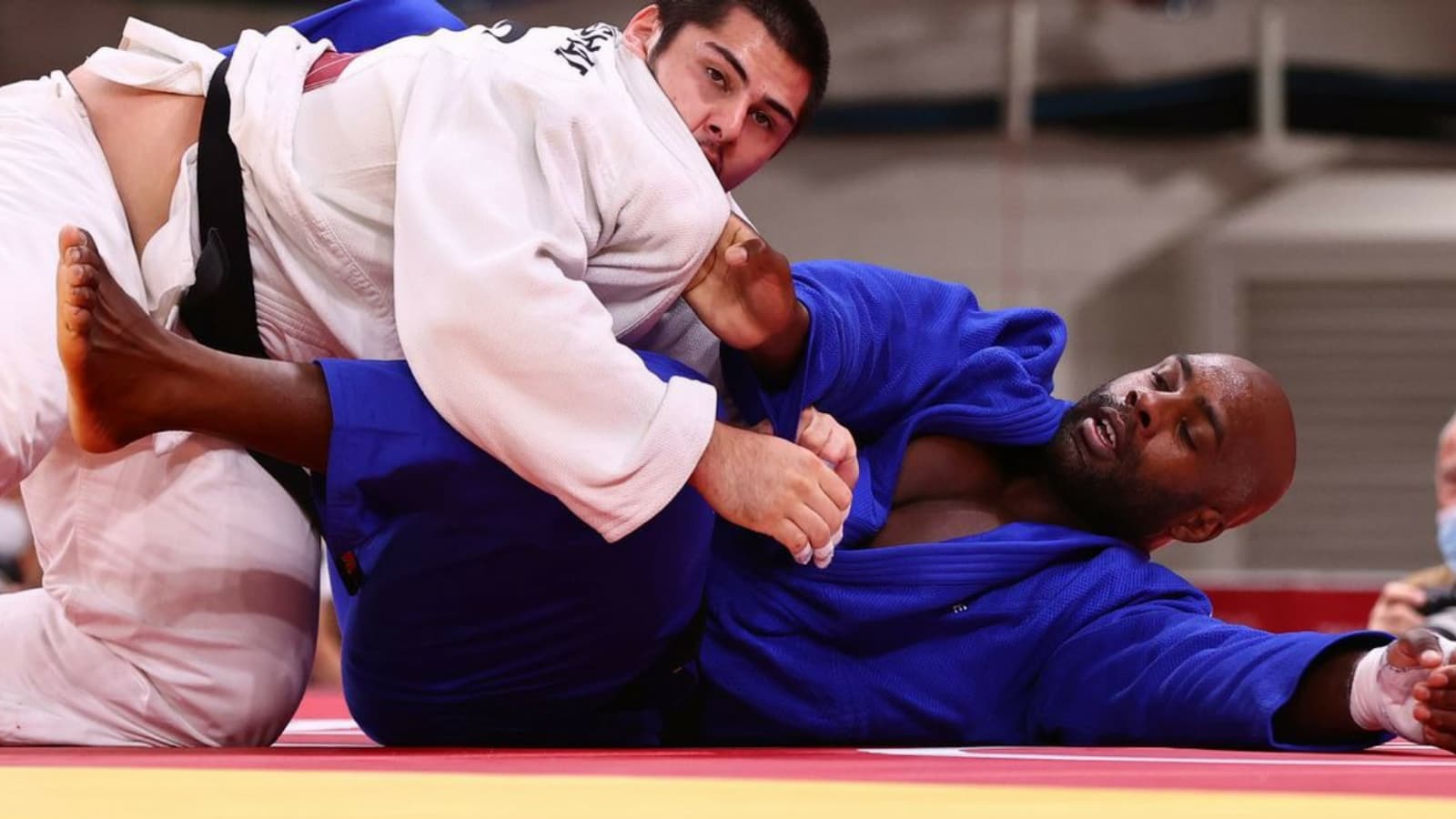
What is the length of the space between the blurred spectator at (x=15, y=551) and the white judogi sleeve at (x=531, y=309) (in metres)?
4.51

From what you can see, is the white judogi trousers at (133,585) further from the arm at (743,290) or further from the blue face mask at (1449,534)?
the blue face mask at (1449,534)

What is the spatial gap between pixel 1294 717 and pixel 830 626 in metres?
0.57

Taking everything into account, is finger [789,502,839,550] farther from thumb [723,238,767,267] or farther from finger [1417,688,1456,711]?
finger [1417,688,1456,711]

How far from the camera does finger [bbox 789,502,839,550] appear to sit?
1902 mm

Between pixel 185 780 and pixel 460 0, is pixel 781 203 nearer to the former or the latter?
pixel 460 0

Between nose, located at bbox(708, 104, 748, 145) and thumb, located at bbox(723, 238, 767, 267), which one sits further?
nose, located at bbox(708, 104, 748, 145)

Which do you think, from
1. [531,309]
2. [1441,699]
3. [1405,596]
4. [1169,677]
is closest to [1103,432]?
[1169,677]

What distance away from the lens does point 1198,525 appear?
2.59 m

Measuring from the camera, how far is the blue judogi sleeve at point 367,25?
97.7 inches

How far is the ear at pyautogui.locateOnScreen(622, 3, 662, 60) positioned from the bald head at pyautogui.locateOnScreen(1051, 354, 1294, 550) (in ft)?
2.67

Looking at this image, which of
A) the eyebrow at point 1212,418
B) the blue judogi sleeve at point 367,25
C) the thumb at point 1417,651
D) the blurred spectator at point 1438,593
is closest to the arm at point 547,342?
the blue judogi sleeve at point 367,25

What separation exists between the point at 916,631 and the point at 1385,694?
573mm

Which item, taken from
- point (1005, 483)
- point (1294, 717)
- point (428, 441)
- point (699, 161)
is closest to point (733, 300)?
point (699, 161)

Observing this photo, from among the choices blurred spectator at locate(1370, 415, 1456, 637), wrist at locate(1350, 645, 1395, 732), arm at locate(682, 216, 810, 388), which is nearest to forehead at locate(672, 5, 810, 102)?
arm at locate(682, 216, 810, 388)
